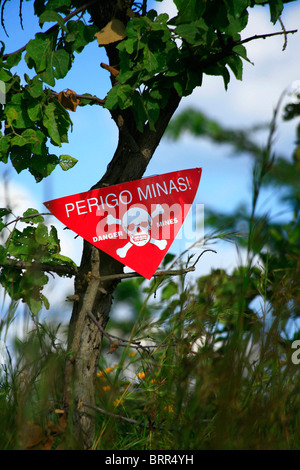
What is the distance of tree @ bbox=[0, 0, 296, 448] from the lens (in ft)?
5.32

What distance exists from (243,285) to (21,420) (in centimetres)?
63

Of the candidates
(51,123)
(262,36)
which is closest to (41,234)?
(51,123)

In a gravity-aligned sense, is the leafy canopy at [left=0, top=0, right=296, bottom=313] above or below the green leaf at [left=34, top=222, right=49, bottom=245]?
above

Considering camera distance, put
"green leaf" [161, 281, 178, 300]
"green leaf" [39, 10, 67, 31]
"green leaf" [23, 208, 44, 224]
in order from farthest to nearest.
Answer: "green leaf" [161, 281, 178, 300] → "green leaf" [23, 208, 44, 224] → "green leaf" [39, 10, 67, 31]

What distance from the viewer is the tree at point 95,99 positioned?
162 centimetres

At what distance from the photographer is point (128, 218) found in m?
1.79

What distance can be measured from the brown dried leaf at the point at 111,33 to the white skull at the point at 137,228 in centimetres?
60

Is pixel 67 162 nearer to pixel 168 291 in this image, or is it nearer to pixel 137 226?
pixel 137 226

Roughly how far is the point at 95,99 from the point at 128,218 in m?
0.47

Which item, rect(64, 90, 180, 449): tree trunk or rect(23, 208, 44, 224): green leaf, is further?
rect(23, 208, 44, 224): green leaf

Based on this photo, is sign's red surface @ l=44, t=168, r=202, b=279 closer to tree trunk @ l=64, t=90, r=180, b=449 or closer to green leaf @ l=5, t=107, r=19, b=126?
tree trunk @ l=64, t=90, r=180, b=449

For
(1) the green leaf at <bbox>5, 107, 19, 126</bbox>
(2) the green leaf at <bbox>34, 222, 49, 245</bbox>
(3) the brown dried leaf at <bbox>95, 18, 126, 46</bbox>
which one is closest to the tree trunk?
(2) the green leaf at <bbox>34, 222, 49, 245</bbox>

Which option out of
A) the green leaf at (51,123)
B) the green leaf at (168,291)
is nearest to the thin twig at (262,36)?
the green leaf at (51,123)
